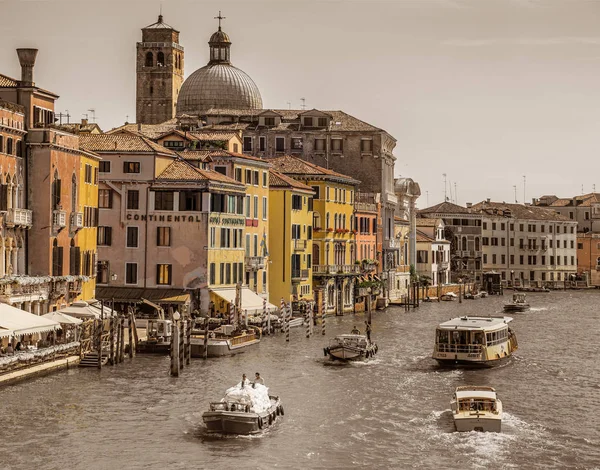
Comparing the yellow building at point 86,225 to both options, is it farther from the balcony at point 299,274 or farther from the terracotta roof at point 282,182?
the balcony at point 299,274

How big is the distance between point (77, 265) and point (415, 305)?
4208 centimetres

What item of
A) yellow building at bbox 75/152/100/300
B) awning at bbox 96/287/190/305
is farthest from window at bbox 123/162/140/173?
awning at bbox 96/287/190/305

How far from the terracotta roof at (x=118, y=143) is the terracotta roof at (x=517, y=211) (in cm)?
7799

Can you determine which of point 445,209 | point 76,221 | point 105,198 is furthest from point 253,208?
point 445,209

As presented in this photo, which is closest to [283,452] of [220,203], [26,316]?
[26,316]

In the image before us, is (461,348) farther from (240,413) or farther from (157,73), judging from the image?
(157,73)

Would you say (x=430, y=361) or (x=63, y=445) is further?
(x=430, y=361)

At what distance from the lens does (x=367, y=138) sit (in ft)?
311

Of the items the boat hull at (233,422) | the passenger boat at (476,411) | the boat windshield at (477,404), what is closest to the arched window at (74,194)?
the boat hull at (233,422)

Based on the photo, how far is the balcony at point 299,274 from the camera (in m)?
74.1

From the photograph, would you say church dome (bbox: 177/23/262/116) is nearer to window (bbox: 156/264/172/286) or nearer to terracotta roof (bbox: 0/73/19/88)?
window (bbox: 156/264/172/286)

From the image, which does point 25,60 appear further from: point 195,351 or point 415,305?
point 415,305

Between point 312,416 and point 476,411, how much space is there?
488cm

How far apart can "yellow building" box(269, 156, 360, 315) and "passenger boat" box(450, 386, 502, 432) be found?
1604 inches
